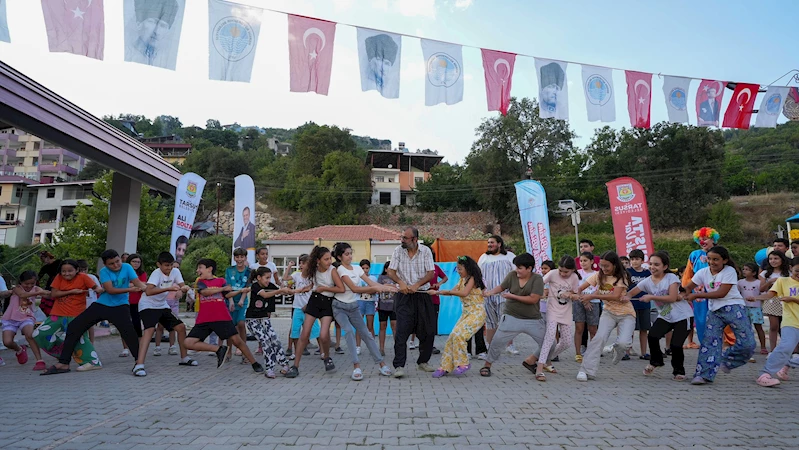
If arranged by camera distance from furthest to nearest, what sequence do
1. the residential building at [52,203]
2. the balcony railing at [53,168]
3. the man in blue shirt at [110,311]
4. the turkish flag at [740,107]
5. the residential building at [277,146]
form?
the residential building at [277,146], the balcony railing at [53,168], the residential building at [52,203], the turkish flag at [740,107], the man in blue shirt at [110,311]

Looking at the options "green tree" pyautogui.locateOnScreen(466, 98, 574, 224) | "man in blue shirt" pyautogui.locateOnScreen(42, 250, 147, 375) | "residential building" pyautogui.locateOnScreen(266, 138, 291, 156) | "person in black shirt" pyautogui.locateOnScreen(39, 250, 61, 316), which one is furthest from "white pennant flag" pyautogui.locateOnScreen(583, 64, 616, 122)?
"residential building" pyautogui.locateOnScreen(266, 138, 291, 156)

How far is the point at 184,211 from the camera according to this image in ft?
Answer: 38.9

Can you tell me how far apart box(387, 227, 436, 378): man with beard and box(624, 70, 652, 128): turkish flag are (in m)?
8.40

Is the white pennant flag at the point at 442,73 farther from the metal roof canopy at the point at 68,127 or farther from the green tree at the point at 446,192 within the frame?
the green tree at the point at 446,192

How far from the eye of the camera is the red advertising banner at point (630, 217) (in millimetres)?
11836

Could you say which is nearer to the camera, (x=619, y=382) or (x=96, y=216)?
(x=619, y=382)

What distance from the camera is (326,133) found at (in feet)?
190

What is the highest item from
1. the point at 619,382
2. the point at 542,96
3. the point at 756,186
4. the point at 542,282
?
the point at 756,186

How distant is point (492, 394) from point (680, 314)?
2751mm

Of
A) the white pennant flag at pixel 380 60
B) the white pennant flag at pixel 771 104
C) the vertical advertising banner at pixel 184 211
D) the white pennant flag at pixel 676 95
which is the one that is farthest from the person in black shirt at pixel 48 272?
the white pennant flag at pixel 771 104

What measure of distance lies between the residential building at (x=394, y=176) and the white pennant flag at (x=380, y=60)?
151ft

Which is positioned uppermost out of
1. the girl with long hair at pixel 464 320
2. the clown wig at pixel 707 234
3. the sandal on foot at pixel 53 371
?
the clown wig at pixel 707 234

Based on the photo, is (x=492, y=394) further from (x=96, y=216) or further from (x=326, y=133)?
(x=326, y=133)

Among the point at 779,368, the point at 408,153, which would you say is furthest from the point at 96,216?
the point at 408,153
